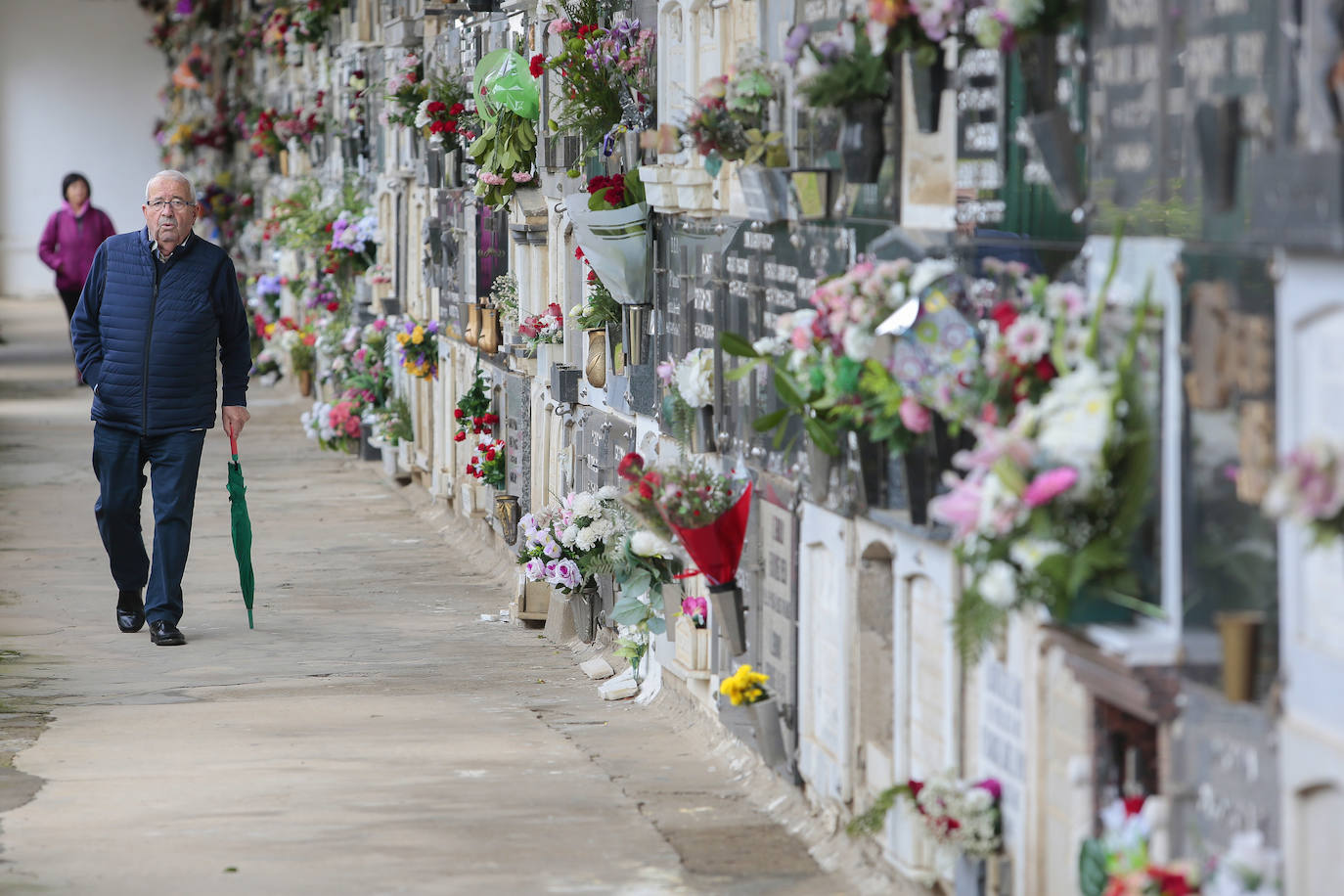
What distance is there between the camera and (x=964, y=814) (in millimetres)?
4293

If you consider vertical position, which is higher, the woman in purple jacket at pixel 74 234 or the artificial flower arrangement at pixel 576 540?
the woman in purple jacket at pixel 74 234

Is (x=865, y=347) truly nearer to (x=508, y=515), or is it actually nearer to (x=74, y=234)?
(x=508, y=515)

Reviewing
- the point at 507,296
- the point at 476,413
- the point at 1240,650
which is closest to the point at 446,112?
the point at 507,296

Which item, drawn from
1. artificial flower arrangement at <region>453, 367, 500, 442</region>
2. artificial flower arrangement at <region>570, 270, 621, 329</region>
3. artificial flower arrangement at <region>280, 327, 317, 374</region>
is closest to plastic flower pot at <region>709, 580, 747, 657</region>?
artificial flower arrangement at <region>570, 270, 621, 329</region>

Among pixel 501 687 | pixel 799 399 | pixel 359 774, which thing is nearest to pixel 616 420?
pixel 501 687

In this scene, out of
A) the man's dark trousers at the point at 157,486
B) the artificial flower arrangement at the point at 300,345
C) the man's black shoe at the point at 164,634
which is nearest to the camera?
the man's dark trousers at the point at 157,486

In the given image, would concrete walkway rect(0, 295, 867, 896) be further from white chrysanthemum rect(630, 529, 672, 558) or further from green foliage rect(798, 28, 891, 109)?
green foliage rect(798, 28, 891, 109)

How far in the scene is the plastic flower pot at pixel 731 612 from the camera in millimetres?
5914

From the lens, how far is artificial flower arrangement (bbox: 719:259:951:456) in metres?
4.26

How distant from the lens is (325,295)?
15039 mm

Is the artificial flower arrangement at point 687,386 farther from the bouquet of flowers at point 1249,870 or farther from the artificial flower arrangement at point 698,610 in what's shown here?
the bouquet of flowers at point 1249,870

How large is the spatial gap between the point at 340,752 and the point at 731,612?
1.31 m

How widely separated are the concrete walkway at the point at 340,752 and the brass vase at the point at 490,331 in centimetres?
109

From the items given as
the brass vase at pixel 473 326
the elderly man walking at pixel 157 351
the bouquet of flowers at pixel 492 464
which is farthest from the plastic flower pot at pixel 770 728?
the brass vase at pixel 473 326
